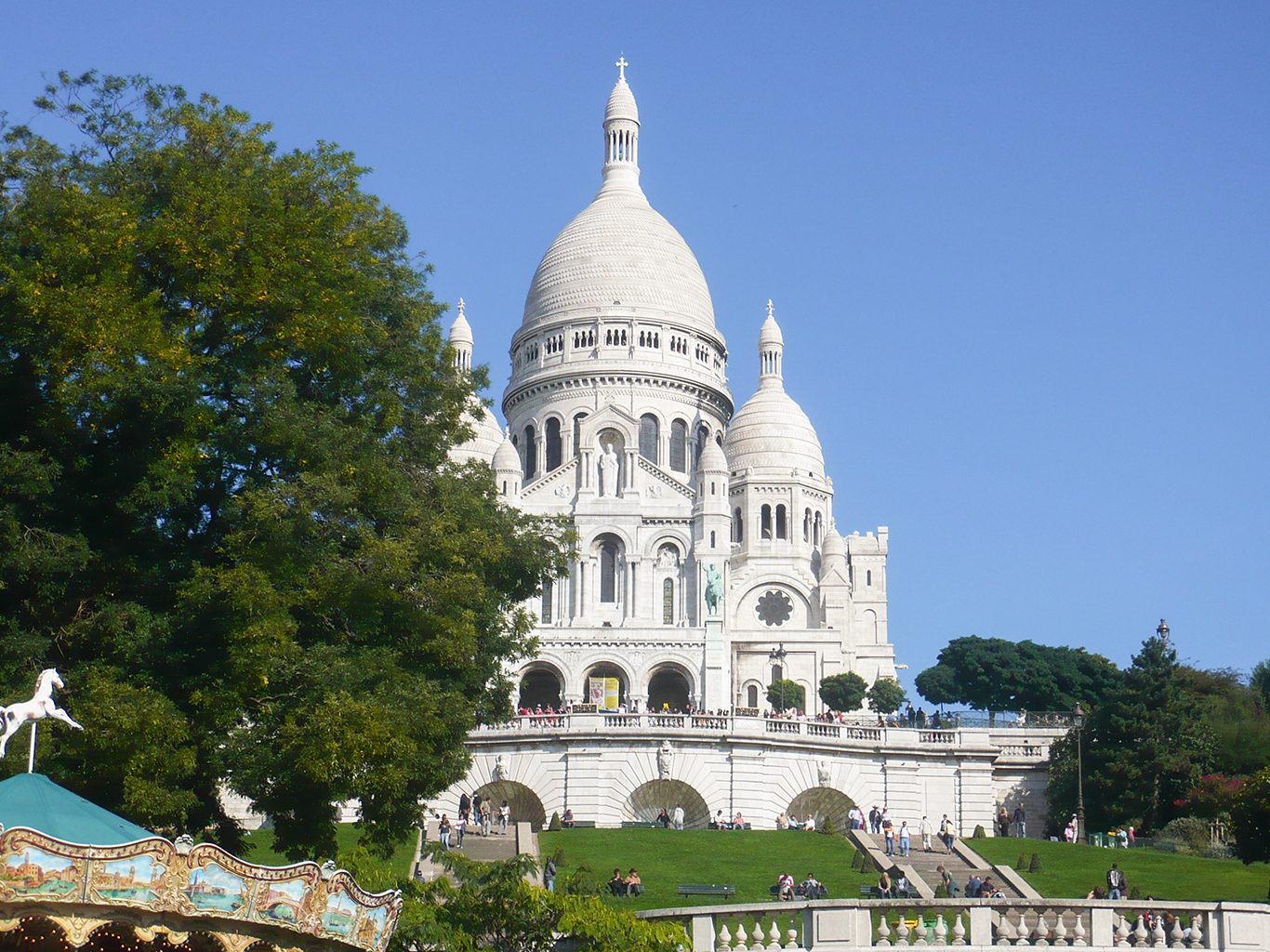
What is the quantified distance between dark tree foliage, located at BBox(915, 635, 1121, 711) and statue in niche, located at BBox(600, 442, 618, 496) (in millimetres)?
20033

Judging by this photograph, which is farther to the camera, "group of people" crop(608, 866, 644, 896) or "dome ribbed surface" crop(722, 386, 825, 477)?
"dome ribbed surface" crop(722, 386, 825, 477)

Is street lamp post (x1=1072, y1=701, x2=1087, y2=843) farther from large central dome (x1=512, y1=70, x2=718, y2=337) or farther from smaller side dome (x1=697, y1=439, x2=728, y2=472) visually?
large central dome (x1=512, y1=70, x2=718, y2=337)

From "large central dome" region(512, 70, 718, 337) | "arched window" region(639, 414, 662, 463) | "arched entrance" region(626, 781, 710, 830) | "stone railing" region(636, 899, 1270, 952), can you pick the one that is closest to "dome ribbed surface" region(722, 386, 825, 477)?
"arched window" region(639, 414, 662, 463)

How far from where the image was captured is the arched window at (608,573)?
77.4 m

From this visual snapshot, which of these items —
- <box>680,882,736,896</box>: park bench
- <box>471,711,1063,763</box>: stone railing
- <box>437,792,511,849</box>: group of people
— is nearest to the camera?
<box>680,882,736,896</box>: park bench

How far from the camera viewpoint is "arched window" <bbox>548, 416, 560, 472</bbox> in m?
87.9

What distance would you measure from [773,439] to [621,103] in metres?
27.6

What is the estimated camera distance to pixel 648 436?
88250mm

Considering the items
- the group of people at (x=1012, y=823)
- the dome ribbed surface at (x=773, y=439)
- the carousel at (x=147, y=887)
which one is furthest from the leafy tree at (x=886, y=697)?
the carousel at (x=147, y=887)

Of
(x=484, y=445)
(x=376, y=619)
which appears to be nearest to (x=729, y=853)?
(x=376, y=619)

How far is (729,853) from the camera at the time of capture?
38.2 m

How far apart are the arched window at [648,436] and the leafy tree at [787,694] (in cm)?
1746

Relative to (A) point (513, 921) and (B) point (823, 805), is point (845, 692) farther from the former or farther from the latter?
(A) point (513, 921)

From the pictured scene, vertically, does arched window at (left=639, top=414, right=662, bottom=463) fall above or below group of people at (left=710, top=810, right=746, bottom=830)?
above
